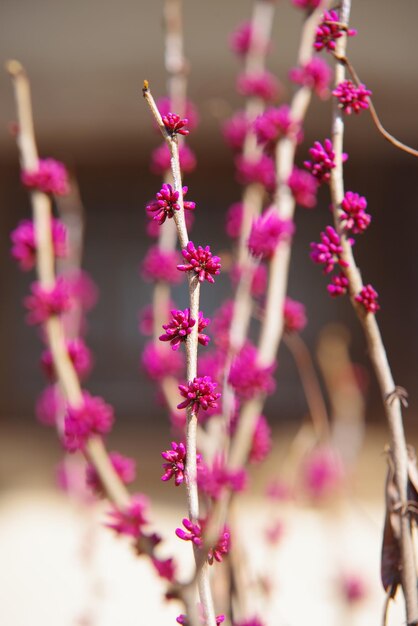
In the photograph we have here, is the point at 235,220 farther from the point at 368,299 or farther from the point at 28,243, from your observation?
the point at 368,299

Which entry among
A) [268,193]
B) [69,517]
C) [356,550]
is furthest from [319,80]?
[69,517]

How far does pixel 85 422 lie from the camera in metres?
0.72

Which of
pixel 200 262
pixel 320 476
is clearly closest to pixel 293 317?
pixel 200 262

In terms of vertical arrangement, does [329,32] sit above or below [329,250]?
above

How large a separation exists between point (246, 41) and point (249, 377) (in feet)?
1.60

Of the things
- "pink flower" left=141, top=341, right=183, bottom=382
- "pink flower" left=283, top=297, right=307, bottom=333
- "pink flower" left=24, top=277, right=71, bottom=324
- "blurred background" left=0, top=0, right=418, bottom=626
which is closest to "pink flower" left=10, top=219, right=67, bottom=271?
"pink flower" left=24, top=277, right=71, bottom=324

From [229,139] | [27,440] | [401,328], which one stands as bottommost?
[229,139]

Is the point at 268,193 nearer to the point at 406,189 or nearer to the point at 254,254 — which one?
the point at 254,254

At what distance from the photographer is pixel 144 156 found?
4594 mm

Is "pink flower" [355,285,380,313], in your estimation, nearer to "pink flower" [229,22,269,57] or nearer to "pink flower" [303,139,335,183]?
"pink flower" [303,139,335,183]

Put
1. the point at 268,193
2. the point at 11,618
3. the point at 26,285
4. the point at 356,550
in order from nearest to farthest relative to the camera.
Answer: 1. the point at 268,193
2. the point at 11,618
3. the point at 356,550
4. the point at 26,285

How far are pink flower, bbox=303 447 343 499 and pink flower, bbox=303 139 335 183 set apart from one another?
0.77 meters

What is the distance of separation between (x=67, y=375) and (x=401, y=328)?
4.08m

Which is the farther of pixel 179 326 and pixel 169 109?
pixel 169 109
